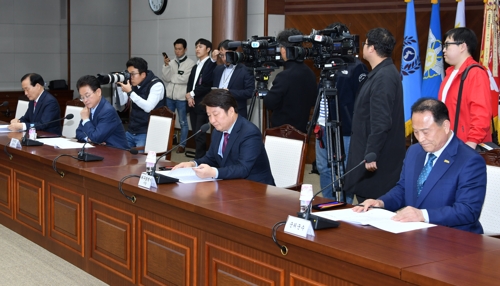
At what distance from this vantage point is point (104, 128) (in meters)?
4.68

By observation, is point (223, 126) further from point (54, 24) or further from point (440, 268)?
point (54, 24)

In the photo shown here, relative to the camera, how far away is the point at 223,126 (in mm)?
3527

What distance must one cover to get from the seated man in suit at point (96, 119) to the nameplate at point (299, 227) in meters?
2.68

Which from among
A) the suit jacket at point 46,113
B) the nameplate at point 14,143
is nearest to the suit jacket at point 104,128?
the nameplate at point 14,143

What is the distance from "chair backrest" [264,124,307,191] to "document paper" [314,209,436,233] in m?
1.16

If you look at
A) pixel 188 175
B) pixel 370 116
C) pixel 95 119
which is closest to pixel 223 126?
pixel 188 175

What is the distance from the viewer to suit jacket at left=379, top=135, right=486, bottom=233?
250cm

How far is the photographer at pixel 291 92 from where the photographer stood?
5180mm

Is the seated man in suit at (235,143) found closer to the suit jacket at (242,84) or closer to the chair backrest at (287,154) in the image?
the chair backrest at (287,154)

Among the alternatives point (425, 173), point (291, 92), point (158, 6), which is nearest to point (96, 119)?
point (291, 92)

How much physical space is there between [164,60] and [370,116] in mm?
5058

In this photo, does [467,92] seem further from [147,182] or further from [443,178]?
[147,182]

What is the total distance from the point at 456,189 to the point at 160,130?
114 inches

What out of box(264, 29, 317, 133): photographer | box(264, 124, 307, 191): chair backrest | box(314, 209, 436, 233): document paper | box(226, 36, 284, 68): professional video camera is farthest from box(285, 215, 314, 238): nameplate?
box(226, 36, 284, 68): professional video camera
